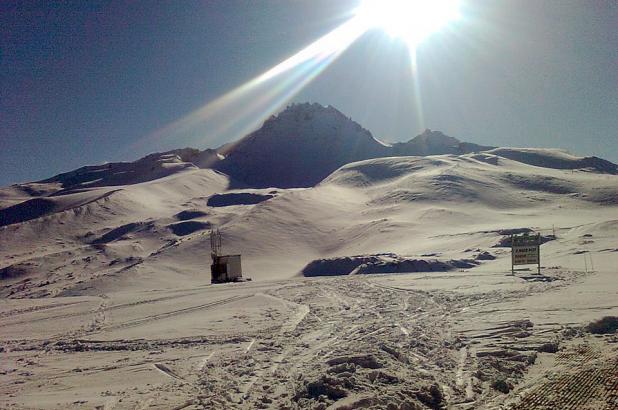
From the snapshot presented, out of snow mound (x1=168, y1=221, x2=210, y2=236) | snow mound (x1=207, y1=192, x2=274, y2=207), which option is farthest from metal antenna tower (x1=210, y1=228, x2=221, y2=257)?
snow mound (x1=207, y1=192, x2=274, y2=207)

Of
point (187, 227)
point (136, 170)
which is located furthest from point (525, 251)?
point (136, 170)

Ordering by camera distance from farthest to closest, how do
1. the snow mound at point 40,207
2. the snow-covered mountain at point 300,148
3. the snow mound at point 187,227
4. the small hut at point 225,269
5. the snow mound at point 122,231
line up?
the snow-covered mountain at point 300,148
the snow mound at point 40,207
the snow mound at point 122,231
the snow mound at point 187,227
the small hut at point 225,269

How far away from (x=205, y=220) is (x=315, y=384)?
48141 mm

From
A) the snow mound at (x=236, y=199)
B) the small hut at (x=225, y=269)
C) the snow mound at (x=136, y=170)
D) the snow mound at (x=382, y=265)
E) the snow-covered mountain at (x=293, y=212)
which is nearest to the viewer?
the snow mound at (x=382, y=265)

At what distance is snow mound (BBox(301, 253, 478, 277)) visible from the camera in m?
26.6

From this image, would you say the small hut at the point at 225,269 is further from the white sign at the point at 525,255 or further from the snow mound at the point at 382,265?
the white sign at the point at 525,255

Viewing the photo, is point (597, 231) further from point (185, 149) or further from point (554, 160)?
point (185, 149)

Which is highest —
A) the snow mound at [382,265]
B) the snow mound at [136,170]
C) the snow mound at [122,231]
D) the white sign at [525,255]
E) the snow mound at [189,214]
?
the snow mound at [136,170]

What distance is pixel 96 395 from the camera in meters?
8.64

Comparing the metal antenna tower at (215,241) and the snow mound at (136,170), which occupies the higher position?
the snow mound at (136,170)

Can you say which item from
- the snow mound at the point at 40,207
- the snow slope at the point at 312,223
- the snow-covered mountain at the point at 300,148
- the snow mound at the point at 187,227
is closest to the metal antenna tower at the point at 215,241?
the snow slope at the point at 312,223

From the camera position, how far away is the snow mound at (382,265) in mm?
26594

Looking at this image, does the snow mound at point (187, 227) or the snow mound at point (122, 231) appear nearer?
the snow mound at point (187, 227)

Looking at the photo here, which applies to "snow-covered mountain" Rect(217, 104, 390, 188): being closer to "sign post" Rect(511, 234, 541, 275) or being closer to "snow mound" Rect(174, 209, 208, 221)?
"snow mound" Rect(174, 209, 208, 221)
